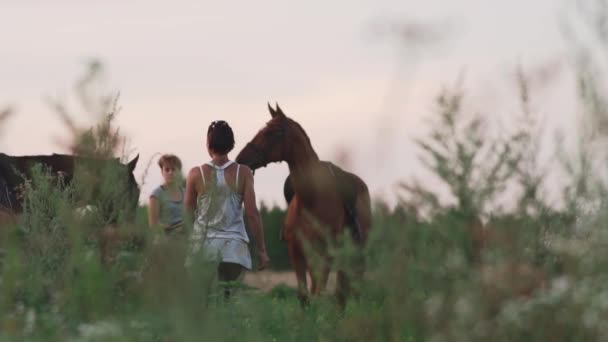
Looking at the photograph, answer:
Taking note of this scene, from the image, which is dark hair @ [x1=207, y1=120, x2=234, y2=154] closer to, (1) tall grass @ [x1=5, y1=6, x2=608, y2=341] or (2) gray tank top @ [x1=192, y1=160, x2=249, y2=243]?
(2) gray tank top @ [x1=192, y1=160, x2=249, y2=243]

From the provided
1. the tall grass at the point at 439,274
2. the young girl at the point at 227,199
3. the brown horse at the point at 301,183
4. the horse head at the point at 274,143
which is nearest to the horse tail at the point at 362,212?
the brown horse at the point at 301,183

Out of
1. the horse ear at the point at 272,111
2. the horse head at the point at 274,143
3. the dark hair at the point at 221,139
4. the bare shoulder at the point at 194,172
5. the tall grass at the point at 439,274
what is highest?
the horse ear at the point at 272,111

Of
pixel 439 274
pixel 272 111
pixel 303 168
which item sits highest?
pixel 272 111

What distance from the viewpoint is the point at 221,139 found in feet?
29.5

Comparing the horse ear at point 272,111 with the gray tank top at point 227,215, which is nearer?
the gray tank top at point 227,215

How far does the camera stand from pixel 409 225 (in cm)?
564

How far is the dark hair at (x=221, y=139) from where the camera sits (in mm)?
8984

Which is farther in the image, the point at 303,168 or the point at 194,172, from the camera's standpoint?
the point at 303,168

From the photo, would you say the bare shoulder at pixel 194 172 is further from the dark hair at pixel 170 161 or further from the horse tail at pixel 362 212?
the horse tail at pixel 362 212

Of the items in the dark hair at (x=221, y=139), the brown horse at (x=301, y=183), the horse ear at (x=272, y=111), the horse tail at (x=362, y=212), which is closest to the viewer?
the dark hair at (x=221, y=139)

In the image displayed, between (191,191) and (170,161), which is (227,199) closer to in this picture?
(191,191)

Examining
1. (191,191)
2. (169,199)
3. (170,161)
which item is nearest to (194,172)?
(191,191)

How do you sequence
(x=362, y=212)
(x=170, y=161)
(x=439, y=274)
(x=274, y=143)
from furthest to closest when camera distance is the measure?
(x=362, y=212) → (x=274, y=143) → (x=170, y=161) → (x=439, y=274)

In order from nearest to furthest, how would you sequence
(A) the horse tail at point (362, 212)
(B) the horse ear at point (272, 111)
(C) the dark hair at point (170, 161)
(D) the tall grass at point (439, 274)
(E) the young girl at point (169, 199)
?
(D) the tall grass at point (439, 274), (E) the young girl at point (169, 199), (C) the dark hair at point (170, 161), (B) the horse ear at point (272, 111), (A) the horse tail at point (362, 212)
